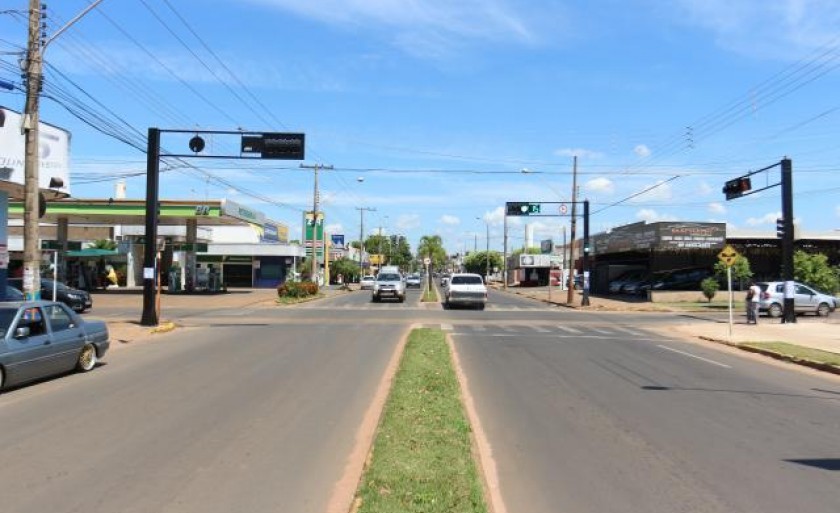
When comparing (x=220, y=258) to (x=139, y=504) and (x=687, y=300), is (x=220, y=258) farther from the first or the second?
(x=139, y=504)

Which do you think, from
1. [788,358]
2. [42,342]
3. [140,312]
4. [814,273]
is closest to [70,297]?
[140,312]

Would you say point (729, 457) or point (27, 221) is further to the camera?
point (27, 221)

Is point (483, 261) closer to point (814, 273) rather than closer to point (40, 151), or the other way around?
point (814, 273)

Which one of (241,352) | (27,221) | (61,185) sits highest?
(61,185)

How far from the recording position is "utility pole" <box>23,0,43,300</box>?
1709cm

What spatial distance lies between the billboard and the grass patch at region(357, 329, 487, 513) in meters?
14.3

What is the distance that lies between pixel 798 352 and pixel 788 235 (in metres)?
13.4

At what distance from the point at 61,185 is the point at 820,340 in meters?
23.0

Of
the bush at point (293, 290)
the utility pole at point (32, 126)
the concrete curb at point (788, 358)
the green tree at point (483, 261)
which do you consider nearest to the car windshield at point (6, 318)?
the utility pole at point (32, 126)

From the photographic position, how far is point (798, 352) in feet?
58.9

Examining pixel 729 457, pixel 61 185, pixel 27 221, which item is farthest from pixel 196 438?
pixel 61 185

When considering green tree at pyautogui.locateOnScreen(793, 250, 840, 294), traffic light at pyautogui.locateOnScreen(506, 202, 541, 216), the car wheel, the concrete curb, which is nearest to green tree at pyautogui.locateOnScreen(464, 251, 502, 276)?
traffic light at pyautogui.locateOnScreen(506, 202, 541, 216)

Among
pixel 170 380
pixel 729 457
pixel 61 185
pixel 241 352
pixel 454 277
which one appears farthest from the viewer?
pixel 454 277

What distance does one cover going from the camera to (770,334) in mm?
24078
